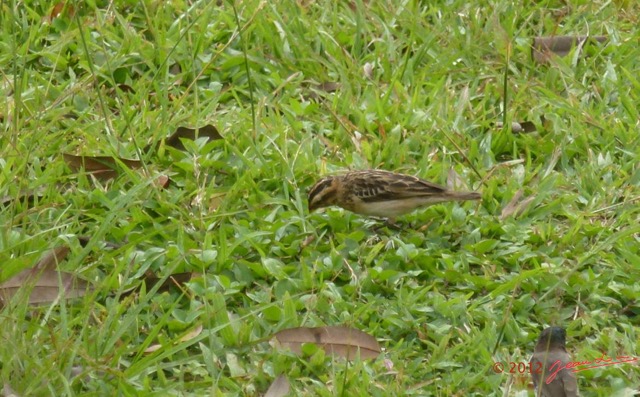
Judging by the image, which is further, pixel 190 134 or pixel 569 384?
pixel 190 134

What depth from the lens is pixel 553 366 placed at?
538 cm

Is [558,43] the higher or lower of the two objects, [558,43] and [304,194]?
the higher

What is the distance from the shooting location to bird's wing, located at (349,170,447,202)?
664cm

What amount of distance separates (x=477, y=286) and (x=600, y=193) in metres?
1.20

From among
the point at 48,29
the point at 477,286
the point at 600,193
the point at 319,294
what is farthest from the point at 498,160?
the point at 48,29

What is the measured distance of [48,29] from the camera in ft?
26.6

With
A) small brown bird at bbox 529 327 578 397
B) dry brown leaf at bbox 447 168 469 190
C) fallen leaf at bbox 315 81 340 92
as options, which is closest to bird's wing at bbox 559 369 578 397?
small brown bird at bbox 529 327 578 397

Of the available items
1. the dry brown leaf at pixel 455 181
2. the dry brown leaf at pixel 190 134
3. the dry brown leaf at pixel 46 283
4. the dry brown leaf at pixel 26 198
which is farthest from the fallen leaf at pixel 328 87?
the dry brown leaf at pixel 46 283

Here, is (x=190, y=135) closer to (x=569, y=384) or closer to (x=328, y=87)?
(x=328, y=87)

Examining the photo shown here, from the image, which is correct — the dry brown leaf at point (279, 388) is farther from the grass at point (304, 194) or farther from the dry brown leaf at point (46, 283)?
the dry brown leaf at point (46, 283)

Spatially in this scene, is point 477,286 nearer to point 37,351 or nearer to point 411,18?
point 37,351

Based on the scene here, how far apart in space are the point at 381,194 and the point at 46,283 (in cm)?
186

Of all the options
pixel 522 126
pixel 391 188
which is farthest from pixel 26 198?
pixel 522 126

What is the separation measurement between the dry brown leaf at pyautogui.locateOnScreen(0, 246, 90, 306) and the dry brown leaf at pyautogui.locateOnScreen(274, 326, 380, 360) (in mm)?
954
